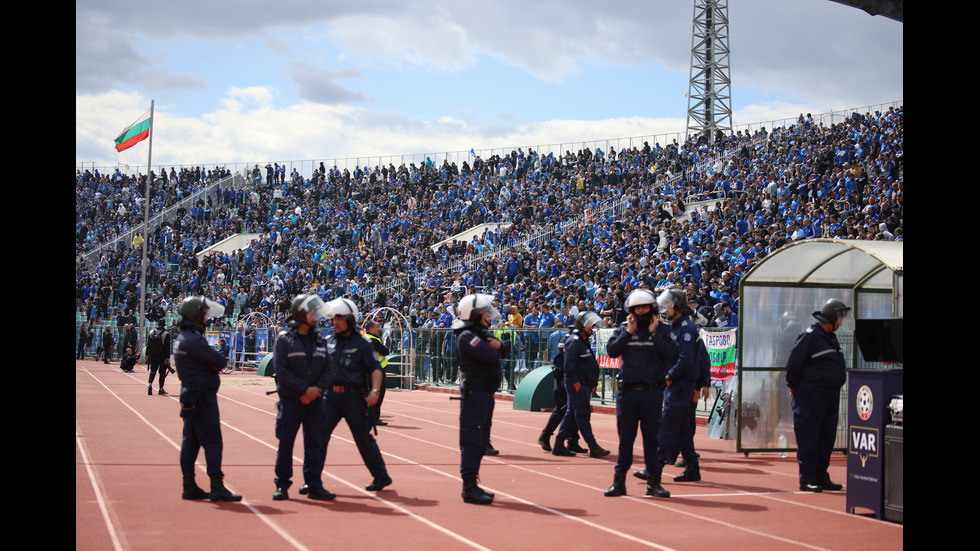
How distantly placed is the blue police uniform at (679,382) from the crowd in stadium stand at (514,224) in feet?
22.8

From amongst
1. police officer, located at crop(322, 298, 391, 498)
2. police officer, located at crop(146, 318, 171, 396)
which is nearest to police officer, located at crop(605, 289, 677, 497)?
police officer, located at crop(322, 298, 391, 498)

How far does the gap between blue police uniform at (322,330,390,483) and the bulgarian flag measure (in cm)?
3170

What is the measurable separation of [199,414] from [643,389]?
4057 millimetres

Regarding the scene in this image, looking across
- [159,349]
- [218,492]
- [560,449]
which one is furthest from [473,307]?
[159,349]

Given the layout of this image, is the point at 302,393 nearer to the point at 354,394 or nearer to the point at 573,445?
the point at 354,394

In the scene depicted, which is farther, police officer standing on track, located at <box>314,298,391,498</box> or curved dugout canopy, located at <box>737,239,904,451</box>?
curved dugout canopy, located at <box>737,239,904,451</box>

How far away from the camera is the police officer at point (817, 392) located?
9.73 metres

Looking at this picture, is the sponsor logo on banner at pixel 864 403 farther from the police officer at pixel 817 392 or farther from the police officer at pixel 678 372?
the police officer at pixel 678 372

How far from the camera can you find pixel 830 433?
983cm

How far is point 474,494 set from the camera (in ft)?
28.7

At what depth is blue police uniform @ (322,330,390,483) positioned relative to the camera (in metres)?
9.23

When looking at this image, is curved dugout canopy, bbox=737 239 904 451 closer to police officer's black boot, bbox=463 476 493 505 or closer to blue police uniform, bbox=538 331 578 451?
blue police uniform, bbox=538 331 578 451
